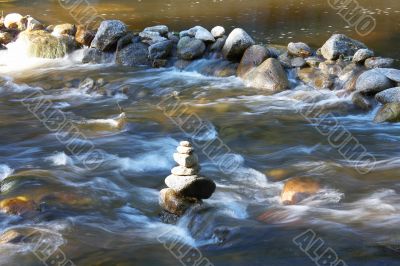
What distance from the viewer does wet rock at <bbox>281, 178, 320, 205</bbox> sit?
6711 mm

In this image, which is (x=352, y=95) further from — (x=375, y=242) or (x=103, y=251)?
(x=103, y=251)

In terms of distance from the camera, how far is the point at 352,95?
10.8 meters

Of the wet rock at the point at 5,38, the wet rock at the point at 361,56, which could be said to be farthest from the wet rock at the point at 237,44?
the wet rock at the point at 5,38

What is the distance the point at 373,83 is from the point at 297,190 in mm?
4662

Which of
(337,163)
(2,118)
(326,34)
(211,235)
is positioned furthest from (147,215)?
(326,34)

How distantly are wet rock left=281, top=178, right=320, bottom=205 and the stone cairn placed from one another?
1.03 m

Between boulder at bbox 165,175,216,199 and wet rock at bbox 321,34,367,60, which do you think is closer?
boulder at bbox 165,175,216,199

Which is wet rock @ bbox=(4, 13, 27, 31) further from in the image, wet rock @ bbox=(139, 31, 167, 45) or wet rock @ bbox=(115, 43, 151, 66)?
wet rock @ bbox=(139, 31, 167, 45)

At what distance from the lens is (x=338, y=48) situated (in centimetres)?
1240

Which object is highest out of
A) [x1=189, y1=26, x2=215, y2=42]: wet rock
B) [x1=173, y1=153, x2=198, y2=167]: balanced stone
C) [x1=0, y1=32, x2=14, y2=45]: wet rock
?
[x1=173, y1=153, x2=198, y2=167]: balanced stone

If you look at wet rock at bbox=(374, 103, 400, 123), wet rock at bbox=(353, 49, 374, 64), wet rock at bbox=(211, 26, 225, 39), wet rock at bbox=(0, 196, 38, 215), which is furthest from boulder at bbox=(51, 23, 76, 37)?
wet rock at bbox=(0, 196, 38, 215)

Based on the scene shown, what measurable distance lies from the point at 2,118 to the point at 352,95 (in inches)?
266

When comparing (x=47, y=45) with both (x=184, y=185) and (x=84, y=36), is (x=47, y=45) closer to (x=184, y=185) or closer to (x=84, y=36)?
(x=84, y=36)

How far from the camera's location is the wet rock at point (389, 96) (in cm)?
1014
